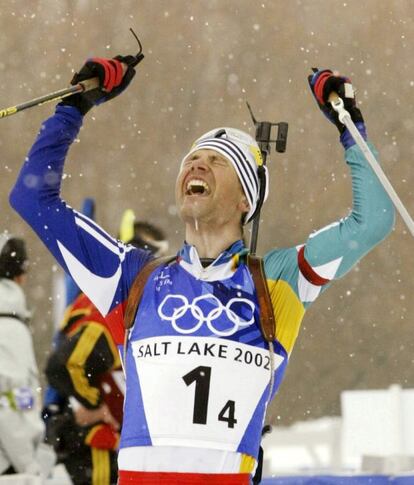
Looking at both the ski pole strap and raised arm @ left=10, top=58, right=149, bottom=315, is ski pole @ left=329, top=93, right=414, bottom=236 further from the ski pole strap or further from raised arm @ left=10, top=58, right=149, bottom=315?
raised arm @ left=10, top=58, right=149, bottom=315

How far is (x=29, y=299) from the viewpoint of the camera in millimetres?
16953

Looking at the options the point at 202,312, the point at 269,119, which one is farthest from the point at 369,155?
the point at 269,119

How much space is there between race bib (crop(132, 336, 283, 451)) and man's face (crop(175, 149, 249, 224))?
41 cm

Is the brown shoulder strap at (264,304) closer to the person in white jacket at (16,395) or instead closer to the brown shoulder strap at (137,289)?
the brown shoulder strap at (137,289)

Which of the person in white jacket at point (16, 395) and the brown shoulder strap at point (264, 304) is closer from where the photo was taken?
the brown shoulder strap at point (264, 304)

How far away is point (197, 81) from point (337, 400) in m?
5.56

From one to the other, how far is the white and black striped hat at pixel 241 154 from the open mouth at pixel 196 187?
0.46ft

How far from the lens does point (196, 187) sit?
3.65 m

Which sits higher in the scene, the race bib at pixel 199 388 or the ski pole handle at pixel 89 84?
the ski pole handle at pixel 89 84

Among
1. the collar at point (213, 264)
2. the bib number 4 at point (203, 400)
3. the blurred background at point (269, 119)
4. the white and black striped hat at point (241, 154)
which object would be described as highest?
the blurred background at point (269, 119)

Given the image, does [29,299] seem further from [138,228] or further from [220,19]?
[138,228]

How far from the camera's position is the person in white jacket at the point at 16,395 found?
541 cm

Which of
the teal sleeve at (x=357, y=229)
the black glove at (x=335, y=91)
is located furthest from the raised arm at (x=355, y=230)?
the black glove at (x=335, y=91)

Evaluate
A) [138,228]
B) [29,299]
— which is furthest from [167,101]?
[138,228]
